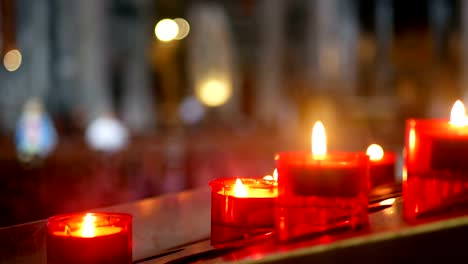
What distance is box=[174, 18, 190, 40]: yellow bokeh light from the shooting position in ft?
14.9

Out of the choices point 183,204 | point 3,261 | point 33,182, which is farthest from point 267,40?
point 3,261

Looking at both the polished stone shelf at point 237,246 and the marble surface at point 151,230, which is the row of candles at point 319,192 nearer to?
the polished stone shelf at point 237,246

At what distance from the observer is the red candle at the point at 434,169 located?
54 cm

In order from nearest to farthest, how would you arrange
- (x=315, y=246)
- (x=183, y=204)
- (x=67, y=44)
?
(x=315, y=246)
(x=183, y=204)
(x=67, y=44)

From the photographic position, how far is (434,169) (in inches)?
22.0

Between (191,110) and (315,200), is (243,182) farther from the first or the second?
(191,110)

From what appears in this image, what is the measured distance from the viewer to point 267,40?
Result: 4832 mm

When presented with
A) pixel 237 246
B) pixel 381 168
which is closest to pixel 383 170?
pixel 381 168

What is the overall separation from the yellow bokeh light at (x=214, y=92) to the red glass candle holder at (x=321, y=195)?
13.4ft

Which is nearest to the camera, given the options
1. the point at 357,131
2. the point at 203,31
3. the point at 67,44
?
the point at 357,131

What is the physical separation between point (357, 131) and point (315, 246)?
144 inches

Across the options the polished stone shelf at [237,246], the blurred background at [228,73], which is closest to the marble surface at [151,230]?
the polished stone shelf at [237,246]

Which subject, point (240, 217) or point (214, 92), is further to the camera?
point (214, 92)

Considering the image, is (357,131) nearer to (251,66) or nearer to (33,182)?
(251,66)
